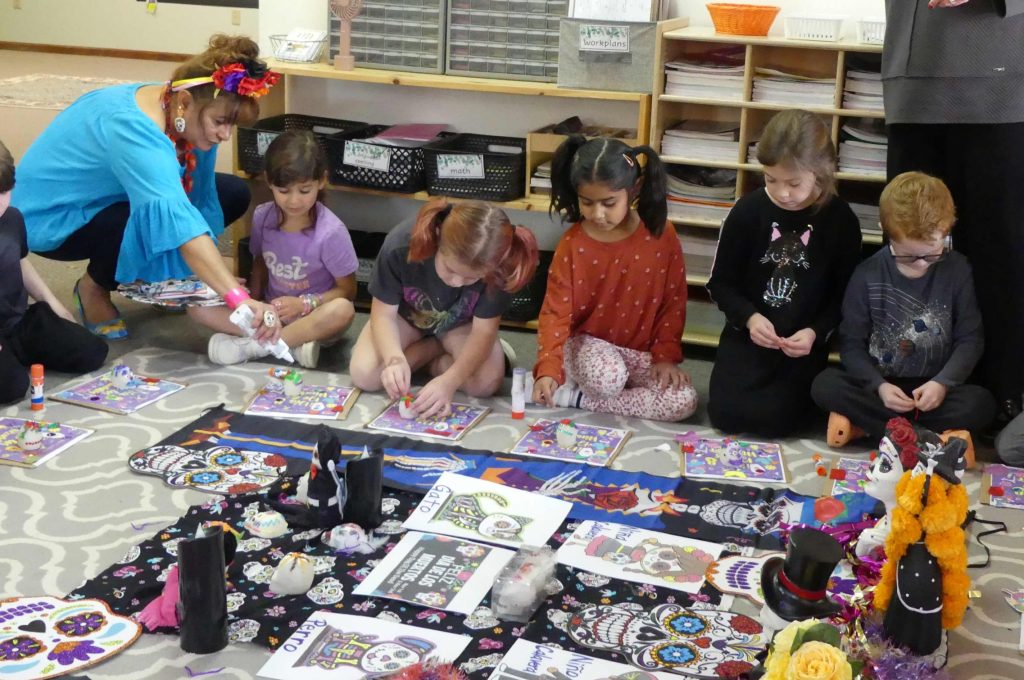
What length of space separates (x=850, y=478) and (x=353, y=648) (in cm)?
115

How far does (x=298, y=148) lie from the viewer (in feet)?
9.58

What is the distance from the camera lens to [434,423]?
257 centimetres

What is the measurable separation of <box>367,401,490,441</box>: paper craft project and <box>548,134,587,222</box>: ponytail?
0.52m

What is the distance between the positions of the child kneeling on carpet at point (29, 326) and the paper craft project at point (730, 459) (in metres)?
1.47

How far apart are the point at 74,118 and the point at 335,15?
83 cm

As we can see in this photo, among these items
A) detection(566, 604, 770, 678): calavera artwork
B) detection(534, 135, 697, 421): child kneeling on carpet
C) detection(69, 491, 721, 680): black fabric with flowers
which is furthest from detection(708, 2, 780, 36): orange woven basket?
detection(566, 604, 770, 678): calavera artwork

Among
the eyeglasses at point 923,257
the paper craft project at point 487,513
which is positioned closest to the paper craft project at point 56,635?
the paper craft project at point 487,513

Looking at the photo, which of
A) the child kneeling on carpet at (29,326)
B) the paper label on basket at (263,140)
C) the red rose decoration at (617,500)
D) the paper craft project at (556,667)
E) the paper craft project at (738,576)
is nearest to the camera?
the paper craft project at (556,667)

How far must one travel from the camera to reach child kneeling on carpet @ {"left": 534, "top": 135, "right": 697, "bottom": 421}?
2646 millimetres

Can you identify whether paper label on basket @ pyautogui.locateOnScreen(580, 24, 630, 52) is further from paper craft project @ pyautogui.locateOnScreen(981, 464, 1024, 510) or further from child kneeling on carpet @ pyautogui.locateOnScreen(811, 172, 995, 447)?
paper craft project @ pyautogui.locateOnScreen(981, 464, 1024, 510)

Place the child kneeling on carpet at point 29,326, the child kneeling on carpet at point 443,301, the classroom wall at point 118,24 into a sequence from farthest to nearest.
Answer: the classroom wall at point 118,24 → the child kneeling on carpet at point 29,326 → the child kneeling on carpet at point 443,301

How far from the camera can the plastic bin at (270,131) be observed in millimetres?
3365

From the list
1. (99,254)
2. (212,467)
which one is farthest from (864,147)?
(99,254)

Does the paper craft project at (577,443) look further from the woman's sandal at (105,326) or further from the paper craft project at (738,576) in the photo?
the woman's sandal at (105,326)
